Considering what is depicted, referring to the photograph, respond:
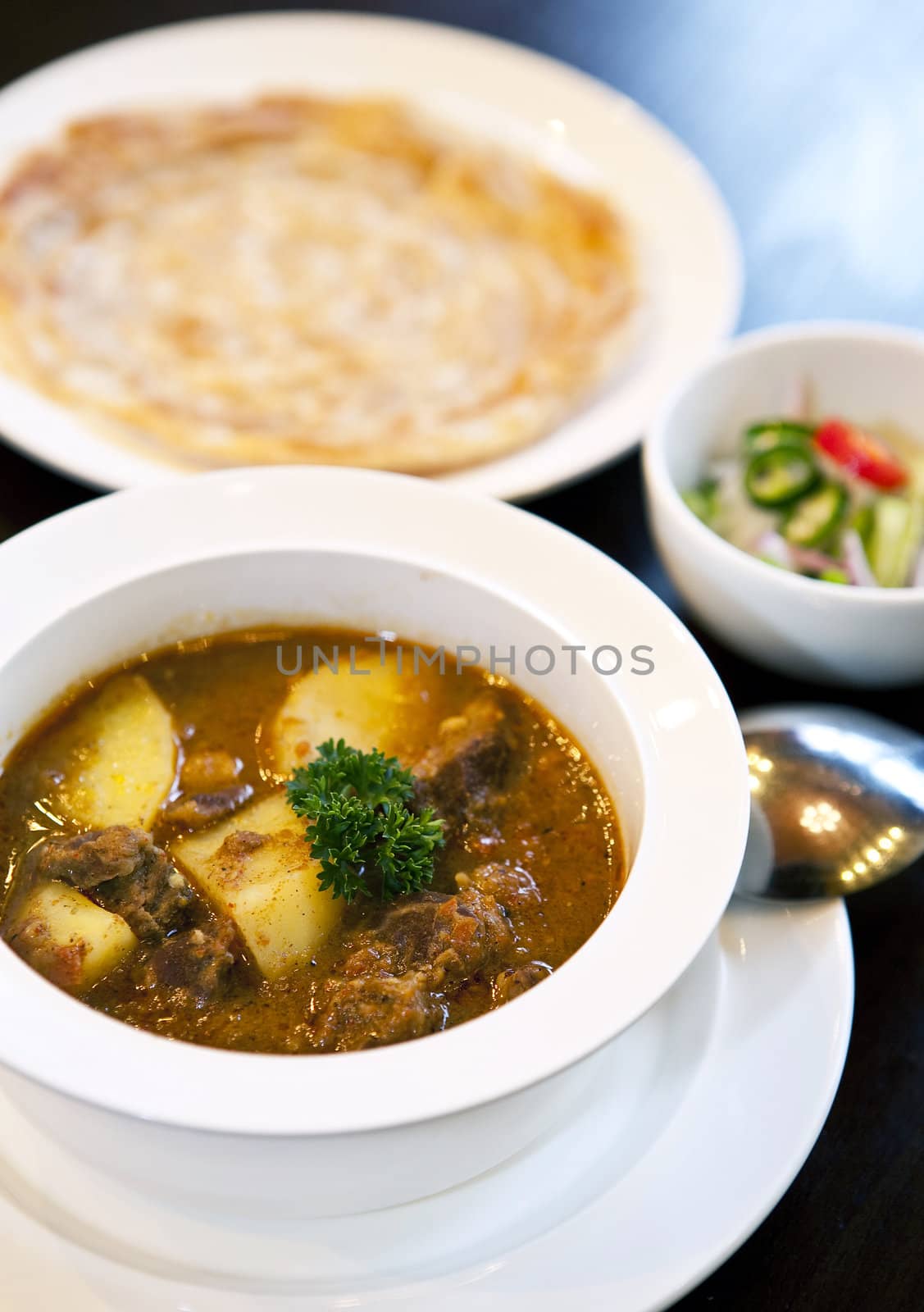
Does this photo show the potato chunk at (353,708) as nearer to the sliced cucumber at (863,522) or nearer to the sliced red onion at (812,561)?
the sliced red onion at (812,561)

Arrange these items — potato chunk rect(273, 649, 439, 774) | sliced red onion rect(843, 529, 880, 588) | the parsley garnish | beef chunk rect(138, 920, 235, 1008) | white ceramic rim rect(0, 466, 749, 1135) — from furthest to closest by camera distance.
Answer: sliced red onion rect(843, 529, 880, 588) < potato chunk rect(273, 649, 439, 774) < the parsley garnish < beef chunk rect(138, 920, 235, 1008) < white ceramic rim rect(0, 466, 749, 1135)

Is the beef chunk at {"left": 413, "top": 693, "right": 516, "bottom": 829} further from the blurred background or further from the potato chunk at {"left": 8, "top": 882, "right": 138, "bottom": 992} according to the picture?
the blurred background

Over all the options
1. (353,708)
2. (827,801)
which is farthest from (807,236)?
(353,708)

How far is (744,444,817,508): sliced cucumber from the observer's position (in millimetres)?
2725

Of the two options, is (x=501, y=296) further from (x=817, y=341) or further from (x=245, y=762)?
(x=245, y=762)

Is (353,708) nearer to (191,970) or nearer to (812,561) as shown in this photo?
(191,970)

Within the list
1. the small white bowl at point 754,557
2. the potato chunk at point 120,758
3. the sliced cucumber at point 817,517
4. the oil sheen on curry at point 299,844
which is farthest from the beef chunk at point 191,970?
the sliced cucumber at point 817,517

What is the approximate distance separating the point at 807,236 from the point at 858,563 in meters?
1.61

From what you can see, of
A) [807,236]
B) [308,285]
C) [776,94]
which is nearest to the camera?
→ [308,285]

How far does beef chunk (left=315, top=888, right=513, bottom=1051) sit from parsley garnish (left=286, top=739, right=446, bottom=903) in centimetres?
5

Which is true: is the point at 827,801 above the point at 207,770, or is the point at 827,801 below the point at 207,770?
below

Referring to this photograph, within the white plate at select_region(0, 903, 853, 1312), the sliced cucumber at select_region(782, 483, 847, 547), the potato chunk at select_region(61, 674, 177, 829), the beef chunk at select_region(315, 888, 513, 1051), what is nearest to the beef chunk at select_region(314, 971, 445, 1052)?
the beef chunk at select_region(315, 888, 513, 1051)

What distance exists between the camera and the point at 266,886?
1.82 meters

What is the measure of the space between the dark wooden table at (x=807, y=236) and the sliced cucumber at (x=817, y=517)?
0.96 ft
